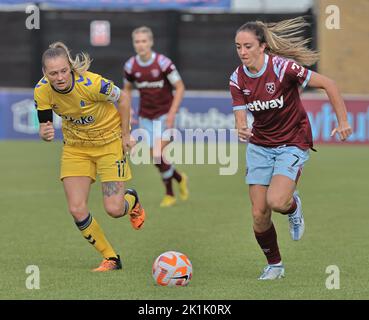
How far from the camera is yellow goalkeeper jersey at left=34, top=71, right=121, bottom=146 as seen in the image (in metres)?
8.20

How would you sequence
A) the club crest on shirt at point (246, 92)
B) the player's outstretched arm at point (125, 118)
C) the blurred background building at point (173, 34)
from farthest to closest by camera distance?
the blurred background building at point (173, 34)
the player's outstretched arm at point (125, 118)
the club crest on shirt at point (246, 92)

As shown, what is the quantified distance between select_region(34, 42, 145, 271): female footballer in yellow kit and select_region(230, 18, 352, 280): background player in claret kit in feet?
3.76

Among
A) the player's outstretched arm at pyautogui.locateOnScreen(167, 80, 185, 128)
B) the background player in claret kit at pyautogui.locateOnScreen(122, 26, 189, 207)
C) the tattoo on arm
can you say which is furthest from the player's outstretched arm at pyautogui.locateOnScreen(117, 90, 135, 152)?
the background player in claret kit at pyautogui.locateOnScreen(122, 26, 189, 207)

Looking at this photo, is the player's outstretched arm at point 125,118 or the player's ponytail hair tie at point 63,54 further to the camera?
the player's outstretched arm at point 125,118

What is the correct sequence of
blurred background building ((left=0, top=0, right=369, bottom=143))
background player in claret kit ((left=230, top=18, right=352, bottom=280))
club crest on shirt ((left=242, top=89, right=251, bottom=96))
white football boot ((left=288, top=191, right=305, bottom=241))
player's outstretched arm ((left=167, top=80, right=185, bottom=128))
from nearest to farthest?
background player in claret kit ((left=230, top=18, right=352, bottom=280)) < club crest on shirt ((left=242, top=89, right=251, bottom=96)) < white football boot ((left=288, top=191, right=305, bottom=241)) < player's outstretched arm ((left=167, top=80, right=185, bottom=128)) < blurred background building ((left=0, top=0, right=369, bottom=143))

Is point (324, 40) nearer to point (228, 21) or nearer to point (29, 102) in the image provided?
point (228, 21)

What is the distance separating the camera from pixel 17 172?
54.4ft

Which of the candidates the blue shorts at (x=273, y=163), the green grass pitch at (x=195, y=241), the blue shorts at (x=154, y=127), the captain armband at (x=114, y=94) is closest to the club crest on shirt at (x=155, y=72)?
the blue shorts at (x=154, y=127)

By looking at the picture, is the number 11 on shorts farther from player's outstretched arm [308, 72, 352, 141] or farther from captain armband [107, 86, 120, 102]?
player's outstretched arm [308, 72, 352, 141]

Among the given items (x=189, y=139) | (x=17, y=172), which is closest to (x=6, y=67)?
(x=189, y=139)

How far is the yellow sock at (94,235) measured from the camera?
27.3 feet

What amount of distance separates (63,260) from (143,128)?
464cm

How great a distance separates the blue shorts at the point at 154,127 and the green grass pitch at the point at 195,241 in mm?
823

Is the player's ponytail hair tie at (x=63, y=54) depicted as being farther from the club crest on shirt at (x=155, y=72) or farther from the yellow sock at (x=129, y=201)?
the club crest on shirt at (x=155, y=72)
